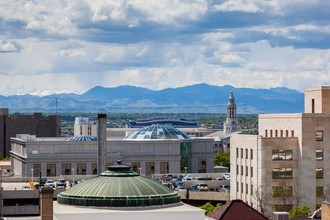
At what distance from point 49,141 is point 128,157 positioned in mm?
13038

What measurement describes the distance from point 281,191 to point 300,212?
12.5 metres

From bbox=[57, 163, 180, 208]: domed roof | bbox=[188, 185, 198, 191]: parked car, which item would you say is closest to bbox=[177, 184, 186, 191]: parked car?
bbox=[188, 185, 198, 191]: parked car

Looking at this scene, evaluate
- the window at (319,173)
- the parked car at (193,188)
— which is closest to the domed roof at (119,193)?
the window at (319,173)

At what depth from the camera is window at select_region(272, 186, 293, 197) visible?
114312 mm

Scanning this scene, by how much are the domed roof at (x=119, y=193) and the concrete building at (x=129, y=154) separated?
114m

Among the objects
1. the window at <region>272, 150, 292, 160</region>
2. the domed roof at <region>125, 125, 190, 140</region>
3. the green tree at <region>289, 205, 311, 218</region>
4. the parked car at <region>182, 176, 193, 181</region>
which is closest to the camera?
the green tree at <region>289, 205, 311, 218</region>

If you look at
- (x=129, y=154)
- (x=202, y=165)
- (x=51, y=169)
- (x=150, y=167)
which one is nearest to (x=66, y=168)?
(x=51, y=169)

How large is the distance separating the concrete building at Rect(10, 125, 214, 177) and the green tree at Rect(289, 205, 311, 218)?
6954cm

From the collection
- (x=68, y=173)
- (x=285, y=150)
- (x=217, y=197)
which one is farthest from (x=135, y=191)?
(x=68, y=173)

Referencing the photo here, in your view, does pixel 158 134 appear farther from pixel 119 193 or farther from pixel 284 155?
pixel 119 193

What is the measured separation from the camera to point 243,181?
12206cm

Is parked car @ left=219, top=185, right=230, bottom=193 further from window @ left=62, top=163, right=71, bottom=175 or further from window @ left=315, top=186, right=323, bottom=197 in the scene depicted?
window @ left=62, top=163, right=71, bottom=175

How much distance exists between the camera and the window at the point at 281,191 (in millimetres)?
114312

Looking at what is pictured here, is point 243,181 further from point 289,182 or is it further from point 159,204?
point 159,204
